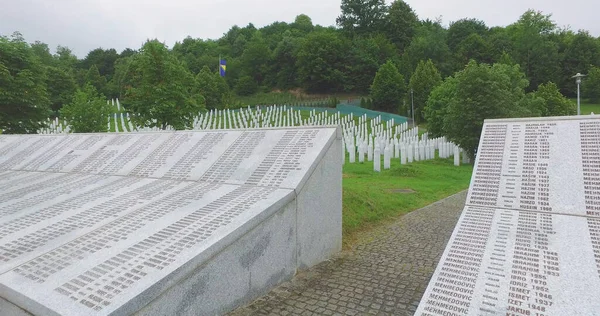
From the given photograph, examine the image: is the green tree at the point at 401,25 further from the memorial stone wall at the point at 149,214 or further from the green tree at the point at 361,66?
the memorial stone wall at the point at 149,214

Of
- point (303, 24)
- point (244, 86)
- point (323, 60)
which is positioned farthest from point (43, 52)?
point (303, 24)

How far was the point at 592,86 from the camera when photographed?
5588cm

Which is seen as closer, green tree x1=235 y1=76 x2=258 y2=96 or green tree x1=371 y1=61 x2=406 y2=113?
green tree x1=371 y1=61 x2=406 y2=113

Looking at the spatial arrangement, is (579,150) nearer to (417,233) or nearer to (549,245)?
(549,245)

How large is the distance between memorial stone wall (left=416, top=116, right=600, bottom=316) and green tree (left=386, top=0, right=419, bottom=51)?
83.1 metres

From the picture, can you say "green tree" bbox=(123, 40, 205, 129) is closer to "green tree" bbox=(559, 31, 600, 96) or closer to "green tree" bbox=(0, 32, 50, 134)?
"green tree" bbox=(0, 32, 50, 134)

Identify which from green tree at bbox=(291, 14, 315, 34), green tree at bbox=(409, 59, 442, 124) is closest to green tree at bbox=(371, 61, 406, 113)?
green tree at bbox=(409, 59, 442, 124)

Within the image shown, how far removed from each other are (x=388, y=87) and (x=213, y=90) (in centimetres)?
2747

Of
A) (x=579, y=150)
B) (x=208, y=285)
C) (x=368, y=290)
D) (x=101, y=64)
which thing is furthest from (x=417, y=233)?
(x=101, y=64)

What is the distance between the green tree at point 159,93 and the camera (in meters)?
17.5

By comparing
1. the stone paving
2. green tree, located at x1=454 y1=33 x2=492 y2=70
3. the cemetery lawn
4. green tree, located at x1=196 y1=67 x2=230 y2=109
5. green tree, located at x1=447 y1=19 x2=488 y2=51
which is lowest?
the stone paving

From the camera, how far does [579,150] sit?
402 cm

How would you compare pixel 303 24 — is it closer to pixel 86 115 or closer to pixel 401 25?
pixel 401 25

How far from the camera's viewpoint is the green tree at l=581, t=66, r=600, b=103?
181 feet
